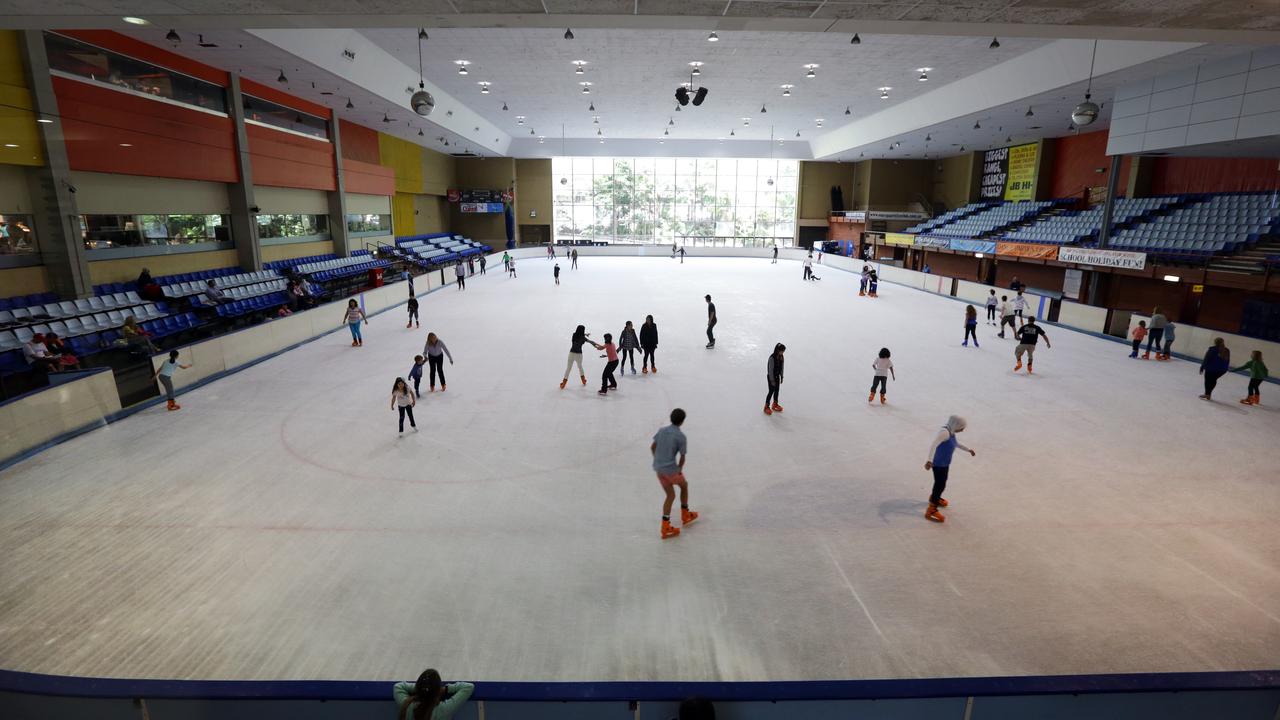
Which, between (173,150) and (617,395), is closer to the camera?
(617,395)

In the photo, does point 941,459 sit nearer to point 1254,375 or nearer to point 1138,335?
point 1254,375

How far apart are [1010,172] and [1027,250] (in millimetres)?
11237

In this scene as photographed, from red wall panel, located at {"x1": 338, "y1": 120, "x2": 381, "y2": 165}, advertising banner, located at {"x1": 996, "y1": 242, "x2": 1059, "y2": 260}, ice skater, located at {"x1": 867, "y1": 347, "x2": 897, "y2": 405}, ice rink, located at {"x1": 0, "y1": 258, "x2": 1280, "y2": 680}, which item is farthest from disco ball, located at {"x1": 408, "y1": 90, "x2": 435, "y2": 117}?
advertising banner, located at {"x1": 996, "y1": 242, "x2": 1059, "y2": 260}

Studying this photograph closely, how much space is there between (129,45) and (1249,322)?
31.0 m

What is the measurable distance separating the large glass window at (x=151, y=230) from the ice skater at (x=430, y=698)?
16793 millimetres

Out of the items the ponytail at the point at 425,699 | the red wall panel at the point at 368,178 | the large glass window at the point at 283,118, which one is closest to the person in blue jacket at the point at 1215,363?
the ponytail at the point at 425,699

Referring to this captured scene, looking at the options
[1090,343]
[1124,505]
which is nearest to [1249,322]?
Result: [1090,343]

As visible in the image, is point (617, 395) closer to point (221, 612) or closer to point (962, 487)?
point (962, 487)

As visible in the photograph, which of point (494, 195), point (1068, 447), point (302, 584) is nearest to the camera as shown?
point (302, 584)

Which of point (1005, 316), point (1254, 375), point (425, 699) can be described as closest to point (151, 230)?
point (425, 699)

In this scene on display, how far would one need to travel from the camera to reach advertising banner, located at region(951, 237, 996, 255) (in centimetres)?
2770

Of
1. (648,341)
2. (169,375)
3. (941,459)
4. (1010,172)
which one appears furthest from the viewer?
(1010,172)

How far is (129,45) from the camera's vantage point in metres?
14.4

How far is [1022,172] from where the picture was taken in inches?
1244
